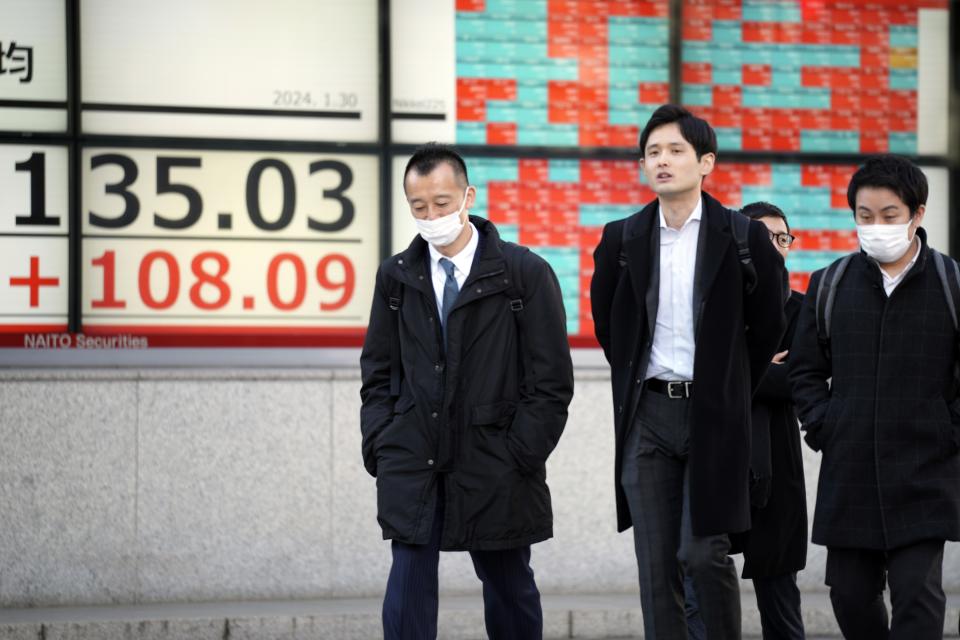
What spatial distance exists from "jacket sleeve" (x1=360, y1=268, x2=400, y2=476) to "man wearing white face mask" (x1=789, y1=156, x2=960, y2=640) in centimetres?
146

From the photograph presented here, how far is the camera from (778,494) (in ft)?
20.4

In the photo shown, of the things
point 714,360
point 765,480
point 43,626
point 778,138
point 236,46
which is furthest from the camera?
point 778,138

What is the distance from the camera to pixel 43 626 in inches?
302

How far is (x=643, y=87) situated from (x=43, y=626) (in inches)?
177

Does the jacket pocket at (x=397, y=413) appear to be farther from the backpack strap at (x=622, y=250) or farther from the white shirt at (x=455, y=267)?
the backpack strap at (x=622, y=250)

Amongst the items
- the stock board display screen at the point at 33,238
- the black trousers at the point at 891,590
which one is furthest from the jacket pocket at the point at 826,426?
the stock board display screen at the point at 33,238

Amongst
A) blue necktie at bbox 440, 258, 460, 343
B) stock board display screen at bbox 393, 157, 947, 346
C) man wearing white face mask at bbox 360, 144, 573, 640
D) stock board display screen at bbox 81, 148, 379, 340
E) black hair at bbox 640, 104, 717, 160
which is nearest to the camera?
black hair at bbox 640, 104, 717, 160

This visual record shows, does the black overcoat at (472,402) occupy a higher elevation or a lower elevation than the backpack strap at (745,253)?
lower

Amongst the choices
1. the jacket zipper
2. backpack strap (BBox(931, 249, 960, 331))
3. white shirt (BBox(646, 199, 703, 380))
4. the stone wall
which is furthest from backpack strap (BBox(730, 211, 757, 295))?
the stone wall

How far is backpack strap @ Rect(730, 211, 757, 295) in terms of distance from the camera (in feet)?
17.1

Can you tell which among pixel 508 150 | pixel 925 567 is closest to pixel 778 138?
pixel 508 150

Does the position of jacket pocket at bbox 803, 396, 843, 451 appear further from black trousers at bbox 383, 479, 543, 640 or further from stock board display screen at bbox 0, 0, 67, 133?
stock board display screen at bbox 0, 0, 67, 133

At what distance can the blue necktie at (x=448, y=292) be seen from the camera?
5.48 meters

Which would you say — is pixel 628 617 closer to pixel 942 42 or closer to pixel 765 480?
pixel 765 480
